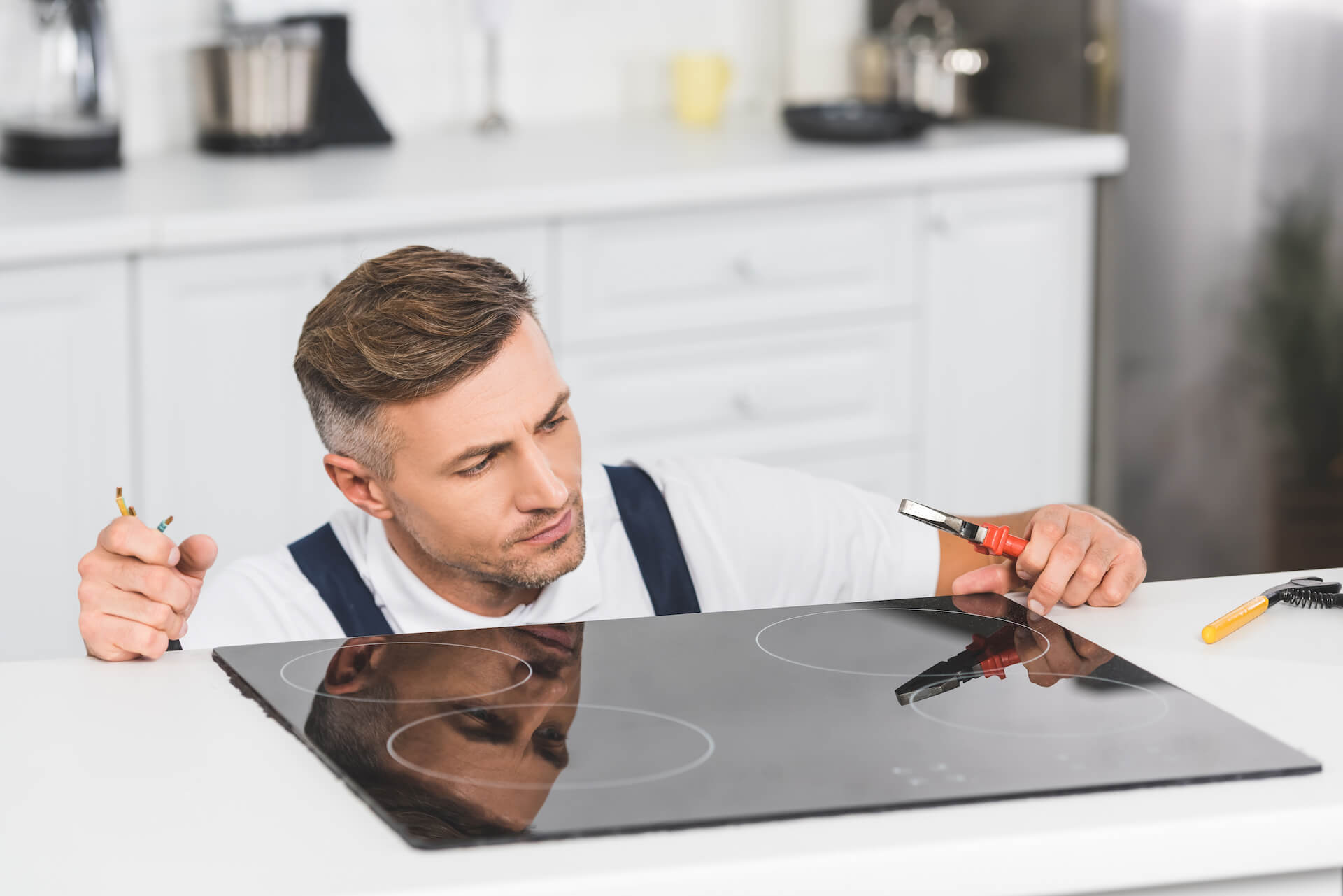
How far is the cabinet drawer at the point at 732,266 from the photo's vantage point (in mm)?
2752

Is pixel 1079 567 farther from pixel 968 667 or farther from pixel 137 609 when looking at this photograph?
pixel 137 609

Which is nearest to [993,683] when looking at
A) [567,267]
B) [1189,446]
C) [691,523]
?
[691,523]

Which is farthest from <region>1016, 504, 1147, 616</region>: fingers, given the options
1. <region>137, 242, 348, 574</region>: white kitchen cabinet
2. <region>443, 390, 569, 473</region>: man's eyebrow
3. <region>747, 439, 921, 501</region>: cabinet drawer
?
<region>747, 439, 921, 501</region>: cabinet drawer

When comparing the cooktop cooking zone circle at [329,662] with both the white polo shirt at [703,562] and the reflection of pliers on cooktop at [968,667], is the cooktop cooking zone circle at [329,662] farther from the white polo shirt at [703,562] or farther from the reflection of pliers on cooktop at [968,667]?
the white polo shirt at [703,562]

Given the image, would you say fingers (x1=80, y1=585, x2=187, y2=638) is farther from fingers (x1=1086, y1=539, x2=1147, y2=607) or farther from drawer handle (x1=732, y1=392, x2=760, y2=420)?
drawer handle (x1=732, y1=392, x2=760, y2=420)

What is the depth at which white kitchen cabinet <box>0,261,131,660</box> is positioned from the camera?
7.85ft

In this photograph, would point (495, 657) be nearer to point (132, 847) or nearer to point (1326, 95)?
point (132, 847)

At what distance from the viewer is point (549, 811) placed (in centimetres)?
83

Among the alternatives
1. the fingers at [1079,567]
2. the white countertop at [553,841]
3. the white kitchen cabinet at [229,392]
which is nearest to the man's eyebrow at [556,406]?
the fingers at [1079,567]

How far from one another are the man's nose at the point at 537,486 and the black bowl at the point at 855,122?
5.59 feet

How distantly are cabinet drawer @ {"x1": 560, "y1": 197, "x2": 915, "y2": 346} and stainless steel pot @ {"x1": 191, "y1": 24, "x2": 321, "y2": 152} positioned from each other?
611 millimetres

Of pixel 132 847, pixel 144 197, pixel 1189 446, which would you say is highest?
pixel 144 197

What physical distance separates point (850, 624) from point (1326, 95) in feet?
7.75

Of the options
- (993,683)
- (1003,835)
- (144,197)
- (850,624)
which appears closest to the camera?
(1003,835)
